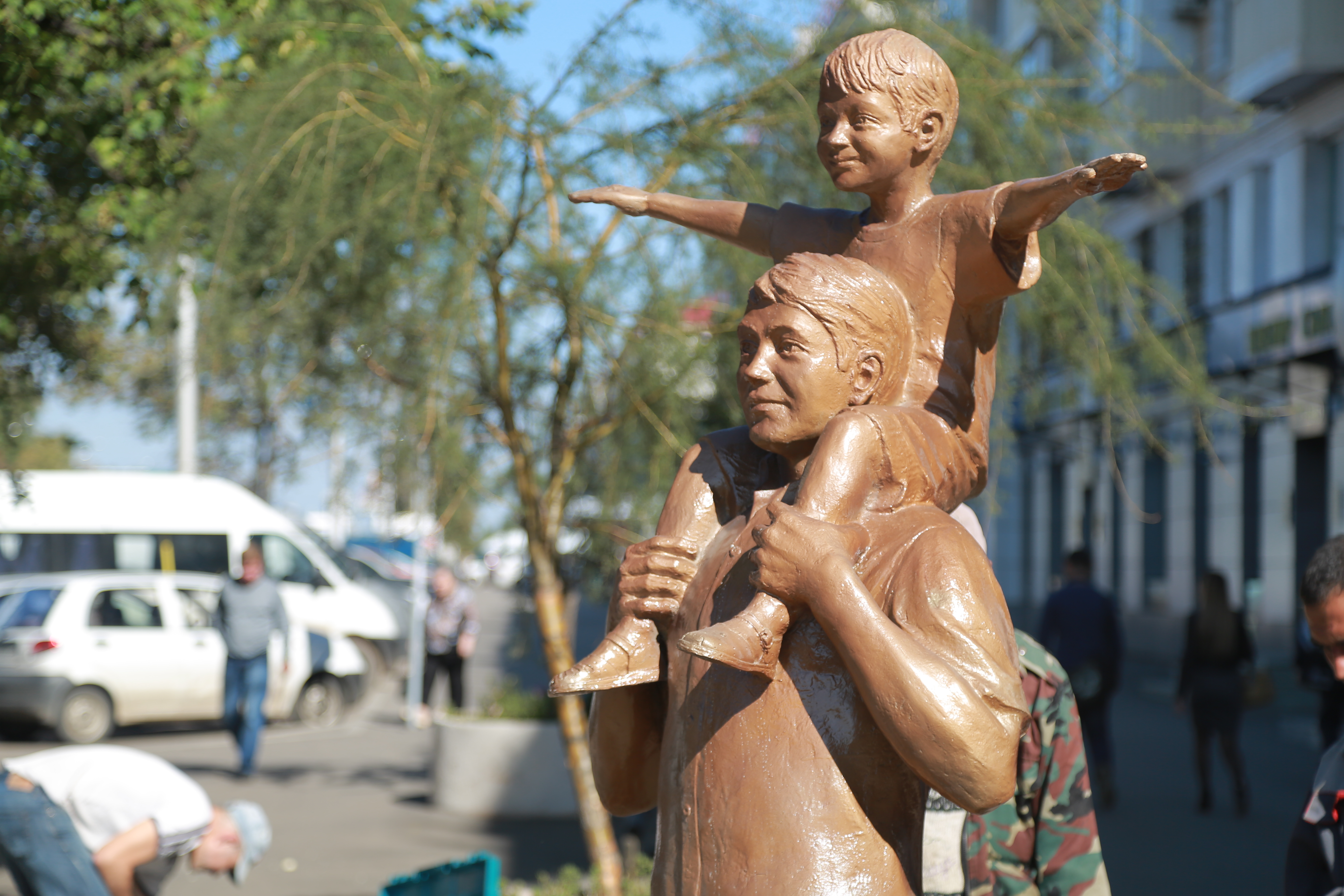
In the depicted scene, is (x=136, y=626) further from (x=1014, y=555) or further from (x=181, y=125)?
(x=1014, y=555)

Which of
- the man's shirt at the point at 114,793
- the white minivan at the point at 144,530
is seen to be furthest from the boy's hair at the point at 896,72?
the white minivan at the point at 144,530

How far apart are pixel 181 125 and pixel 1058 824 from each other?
18.4 feet

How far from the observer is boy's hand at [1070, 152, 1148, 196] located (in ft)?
5.30

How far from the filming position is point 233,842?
200 inches

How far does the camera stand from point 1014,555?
3100cm

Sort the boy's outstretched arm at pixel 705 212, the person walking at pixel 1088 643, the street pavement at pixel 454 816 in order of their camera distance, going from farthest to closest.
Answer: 1. the person walking at pixel 1088 643
2. the street pavement at pixel 454 816
3. the boy's outstretched arm at pixel 705 212

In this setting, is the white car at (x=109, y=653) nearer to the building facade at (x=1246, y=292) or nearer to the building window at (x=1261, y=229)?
the building facade at (x=1246, y=292)

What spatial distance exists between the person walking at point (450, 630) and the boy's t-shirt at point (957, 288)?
1085 cm

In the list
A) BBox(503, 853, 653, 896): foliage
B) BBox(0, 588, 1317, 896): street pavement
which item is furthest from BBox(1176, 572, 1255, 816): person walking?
BBox(503, 853, 653, 896): foliage

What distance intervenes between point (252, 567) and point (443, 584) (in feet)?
6.12

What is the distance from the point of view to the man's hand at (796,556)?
1669mm

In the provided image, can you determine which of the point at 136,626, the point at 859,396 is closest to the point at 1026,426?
the point at 859,396

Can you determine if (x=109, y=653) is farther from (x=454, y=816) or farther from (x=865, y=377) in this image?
(x=865, y=377)

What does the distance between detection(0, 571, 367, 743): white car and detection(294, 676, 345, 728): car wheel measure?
0.59 meters
